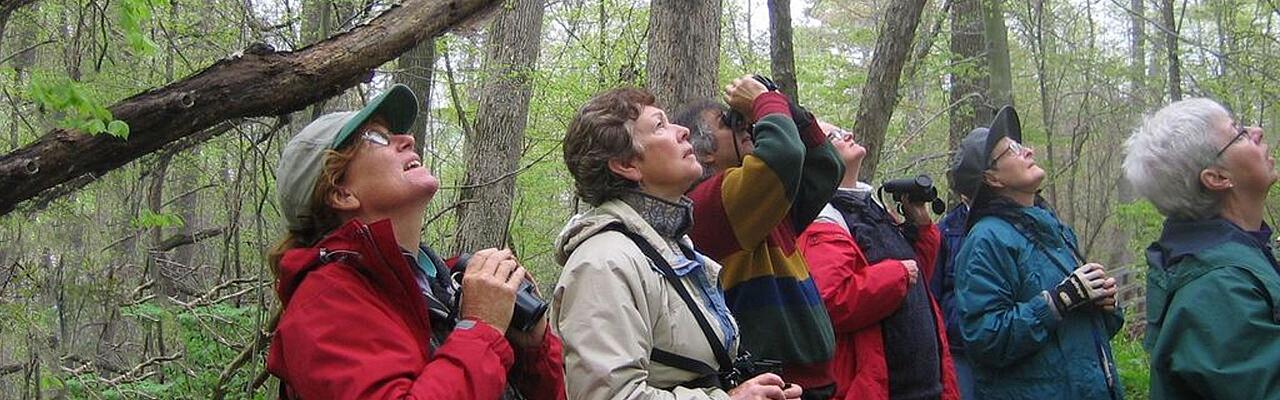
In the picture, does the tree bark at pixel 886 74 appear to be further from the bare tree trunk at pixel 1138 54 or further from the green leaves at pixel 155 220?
the bare tree trunk at pixel 1138 54

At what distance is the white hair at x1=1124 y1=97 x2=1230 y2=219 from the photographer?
3.01m

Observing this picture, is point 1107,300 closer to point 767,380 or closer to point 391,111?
point 767,380

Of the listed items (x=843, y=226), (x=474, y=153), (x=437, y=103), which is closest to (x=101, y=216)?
(x=474, y=153)

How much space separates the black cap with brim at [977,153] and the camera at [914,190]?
147mm

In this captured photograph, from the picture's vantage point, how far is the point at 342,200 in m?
2.36

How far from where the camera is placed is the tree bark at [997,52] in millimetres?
11352

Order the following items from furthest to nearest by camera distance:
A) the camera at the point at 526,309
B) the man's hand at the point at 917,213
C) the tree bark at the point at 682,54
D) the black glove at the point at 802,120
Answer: the tree bark at the point at 682,54
the man's hand at the point at 917,213
the black glove at the point at 802,120
the camera at the point at 526,309

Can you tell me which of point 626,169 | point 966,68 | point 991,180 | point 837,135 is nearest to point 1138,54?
point 966,68

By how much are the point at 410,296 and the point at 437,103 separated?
14758 mm

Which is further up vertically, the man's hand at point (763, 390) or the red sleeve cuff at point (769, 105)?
the red sleeve cuff at point (769, 105)

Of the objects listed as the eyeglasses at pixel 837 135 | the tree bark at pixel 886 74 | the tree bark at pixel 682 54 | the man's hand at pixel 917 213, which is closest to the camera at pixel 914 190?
the man's hand at pixel 917 213

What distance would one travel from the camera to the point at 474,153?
9164 mm

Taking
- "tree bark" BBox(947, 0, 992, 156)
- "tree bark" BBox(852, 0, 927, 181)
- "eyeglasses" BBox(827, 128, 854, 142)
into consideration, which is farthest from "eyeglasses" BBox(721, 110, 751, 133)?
"tree bark" BBox(947, 0, 992, 156)

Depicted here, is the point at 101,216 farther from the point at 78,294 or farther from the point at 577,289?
the point at 577,289
